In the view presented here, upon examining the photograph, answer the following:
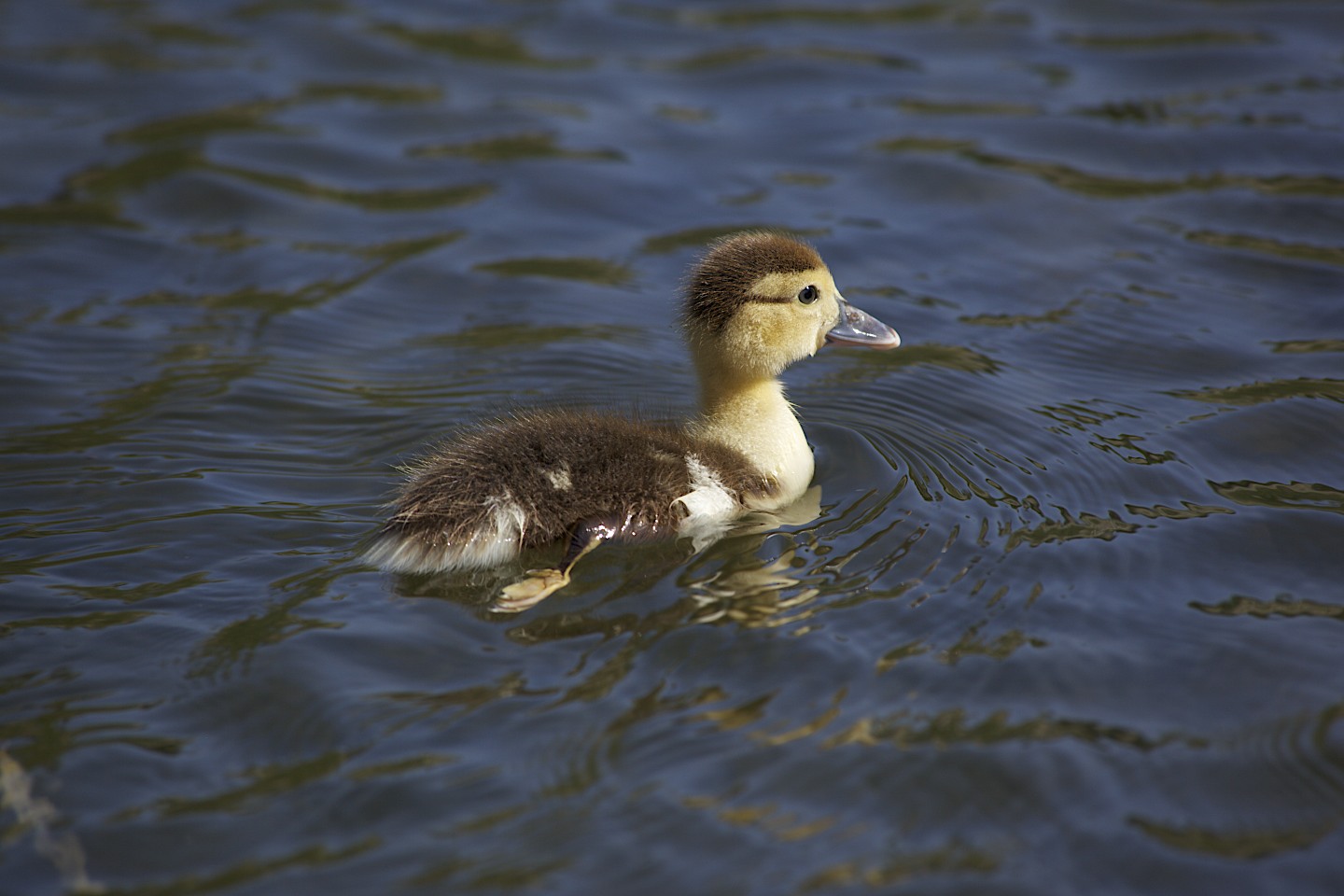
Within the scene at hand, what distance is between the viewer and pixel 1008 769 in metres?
3.98

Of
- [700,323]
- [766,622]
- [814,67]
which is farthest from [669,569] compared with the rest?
[814,67]

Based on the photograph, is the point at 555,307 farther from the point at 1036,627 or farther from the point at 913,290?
the point at 1036,627

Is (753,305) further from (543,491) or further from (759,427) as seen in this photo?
(543,491)

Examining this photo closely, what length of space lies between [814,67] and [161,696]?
25.8ft

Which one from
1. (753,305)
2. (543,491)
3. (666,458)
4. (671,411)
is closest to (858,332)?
(753,305)

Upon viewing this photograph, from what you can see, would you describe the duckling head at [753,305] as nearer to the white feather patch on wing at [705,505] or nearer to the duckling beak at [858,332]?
the duckling beak at [858,332]

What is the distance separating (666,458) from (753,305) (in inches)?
28.9

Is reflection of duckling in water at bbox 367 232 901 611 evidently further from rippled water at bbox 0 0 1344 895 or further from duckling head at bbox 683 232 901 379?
rippled water at bbox 0 0 1344 895

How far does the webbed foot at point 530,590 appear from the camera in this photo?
15.6ft

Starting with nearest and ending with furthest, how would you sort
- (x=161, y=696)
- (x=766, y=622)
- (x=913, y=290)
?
A: (x=161, y=696)
(x=766, y=622)
(x=913, y=290)

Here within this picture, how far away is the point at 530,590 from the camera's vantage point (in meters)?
4.82

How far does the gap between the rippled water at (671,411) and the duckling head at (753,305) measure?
0.51m

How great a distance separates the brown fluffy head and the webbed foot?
49.6 inches

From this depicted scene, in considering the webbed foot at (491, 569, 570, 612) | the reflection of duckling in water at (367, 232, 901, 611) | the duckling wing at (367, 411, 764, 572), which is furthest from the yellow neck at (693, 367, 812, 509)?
the webbed foot at (491, 569, 570, 612)
